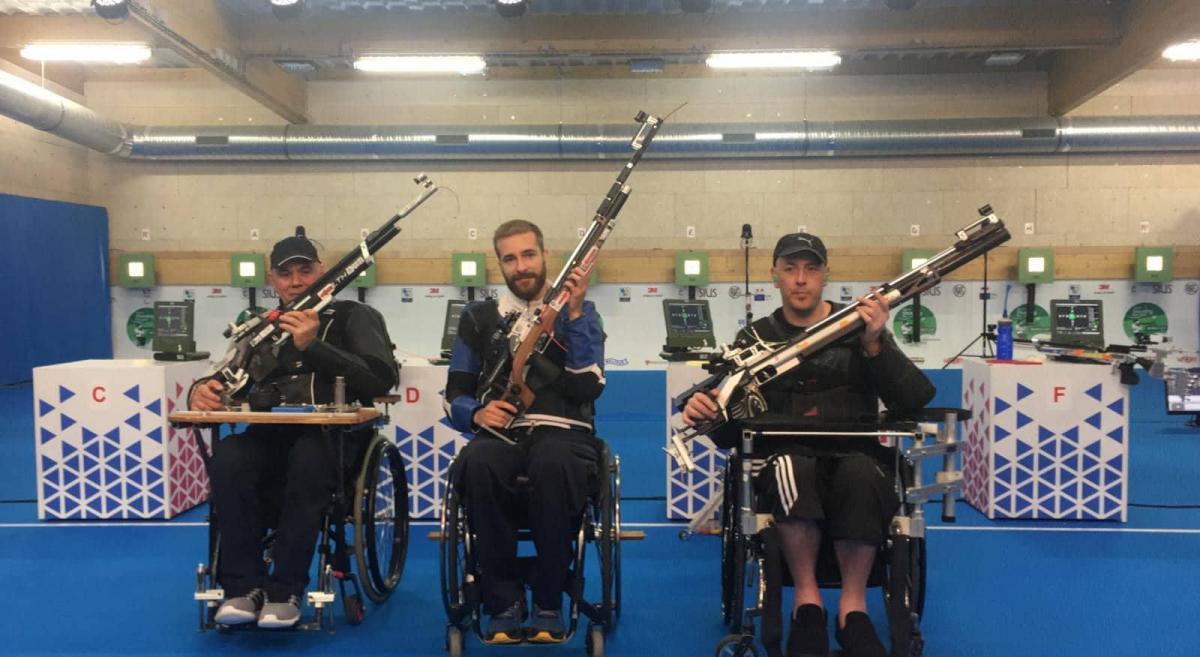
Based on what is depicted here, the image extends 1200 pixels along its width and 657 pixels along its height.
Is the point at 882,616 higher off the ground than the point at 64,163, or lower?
lower

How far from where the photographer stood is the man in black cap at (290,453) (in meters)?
2.46

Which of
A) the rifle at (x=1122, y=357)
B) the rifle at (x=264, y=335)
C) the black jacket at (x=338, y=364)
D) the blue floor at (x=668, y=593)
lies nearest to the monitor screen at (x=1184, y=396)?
the blue floor at (x=668, y=593)

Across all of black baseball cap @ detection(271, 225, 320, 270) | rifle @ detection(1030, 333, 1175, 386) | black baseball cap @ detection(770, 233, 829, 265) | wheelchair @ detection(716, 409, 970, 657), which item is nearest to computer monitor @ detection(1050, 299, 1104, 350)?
rifle @ detection(1030, 333, 1175, 386)

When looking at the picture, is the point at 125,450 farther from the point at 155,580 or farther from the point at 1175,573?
the point at 1175,573

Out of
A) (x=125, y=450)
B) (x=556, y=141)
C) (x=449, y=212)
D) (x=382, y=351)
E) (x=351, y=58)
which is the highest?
(x=351, y=58)

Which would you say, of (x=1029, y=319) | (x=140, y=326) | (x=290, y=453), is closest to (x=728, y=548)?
(x=290, y=453)

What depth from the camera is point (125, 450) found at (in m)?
3.92

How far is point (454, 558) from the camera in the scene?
2285 millimetres

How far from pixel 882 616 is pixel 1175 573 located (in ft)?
4.48

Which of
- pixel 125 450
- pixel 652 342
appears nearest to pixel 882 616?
pixel 125 450

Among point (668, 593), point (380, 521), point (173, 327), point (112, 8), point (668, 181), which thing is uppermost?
point (112, 8)

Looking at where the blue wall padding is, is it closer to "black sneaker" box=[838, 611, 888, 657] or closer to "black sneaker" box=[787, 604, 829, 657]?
"black sneaker" box=[787, 604, 829, 657]

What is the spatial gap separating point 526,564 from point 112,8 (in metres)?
4.37

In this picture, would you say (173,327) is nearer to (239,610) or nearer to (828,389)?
(239,610)
